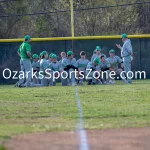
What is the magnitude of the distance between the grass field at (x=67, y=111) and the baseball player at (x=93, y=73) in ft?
23.8

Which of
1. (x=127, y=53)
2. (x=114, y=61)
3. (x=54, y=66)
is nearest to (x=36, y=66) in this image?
(x=54, y=66)

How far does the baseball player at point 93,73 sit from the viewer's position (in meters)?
26.3

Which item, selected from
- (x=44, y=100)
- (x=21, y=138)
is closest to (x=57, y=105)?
(x=44, y=100)

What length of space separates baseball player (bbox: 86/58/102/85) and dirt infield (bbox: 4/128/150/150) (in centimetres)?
1610

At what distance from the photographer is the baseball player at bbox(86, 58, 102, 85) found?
2635 cm

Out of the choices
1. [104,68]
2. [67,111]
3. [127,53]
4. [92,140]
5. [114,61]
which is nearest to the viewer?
[92,140]

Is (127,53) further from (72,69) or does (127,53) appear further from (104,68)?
(72,69)

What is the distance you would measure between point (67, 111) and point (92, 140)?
14.8 feet

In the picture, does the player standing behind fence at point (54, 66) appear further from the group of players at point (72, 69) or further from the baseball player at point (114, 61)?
the baseball player at point (114, 61)

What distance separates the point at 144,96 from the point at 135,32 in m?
21.5

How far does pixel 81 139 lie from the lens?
9.21m

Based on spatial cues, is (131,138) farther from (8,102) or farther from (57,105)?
(8,102)

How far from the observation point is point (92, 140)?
9.11m

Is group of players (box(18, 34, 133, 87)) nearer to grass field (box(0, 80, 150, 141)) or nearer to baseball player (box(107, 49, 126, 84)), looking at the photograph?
baseball player (box(107, 49, 126, 84))
